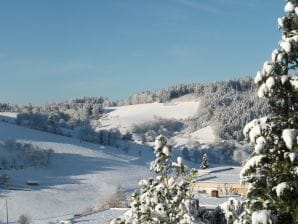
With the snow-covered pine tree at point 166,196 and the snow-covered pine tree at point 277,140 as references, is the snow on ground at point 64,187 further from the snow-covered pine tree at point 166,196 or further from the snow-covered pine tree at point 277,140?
the snow-covered pine tree at point 277,140

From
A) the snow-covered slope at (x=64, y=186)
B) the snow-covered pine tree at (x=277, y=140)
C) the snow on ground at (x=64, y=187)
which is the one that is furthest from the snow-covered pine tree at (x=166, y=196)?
the snow-covered slope at (x=64, y=186)

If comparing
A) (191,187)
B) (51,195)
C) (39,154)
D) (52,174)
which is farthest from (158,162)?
(39,154)

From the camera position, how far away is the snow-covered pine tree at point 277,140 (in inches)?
516

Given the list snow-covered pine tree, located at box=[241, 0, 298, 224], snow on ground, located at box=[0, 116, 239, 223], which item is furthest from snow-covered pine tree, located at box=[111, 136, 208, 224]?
snow on ground, located at box=[0, 116, 239, 223]

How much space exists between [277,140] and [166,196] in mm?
3818

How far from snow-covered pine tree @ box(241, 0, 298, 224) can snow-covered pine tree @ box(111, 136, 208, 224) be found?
2017 millimetres

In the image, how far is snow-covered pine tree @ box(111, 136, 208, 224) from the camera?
1561 centimetres

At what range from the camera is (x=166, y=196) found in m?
16.0

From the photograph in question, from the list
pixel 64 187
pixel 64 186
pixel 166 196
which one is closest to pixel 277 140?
pixel 166 196

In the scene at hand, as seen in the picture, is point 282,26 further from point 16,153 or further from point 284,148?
point 16,153

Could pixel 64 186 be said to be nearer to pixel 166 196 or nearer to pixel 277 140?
pixel 166 196

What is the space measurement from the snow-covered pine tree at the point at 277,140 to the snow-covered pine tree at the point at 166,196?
2.02 meters

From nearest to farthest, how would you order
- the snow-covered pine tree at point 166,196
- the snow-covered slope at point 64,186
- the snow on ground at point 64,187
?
the snow-covered pine tree at point 166,196
the snow on ground at point 64,187
the snow-covered slope at point 64,186

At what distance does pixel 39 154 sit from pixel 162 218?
18222cm
